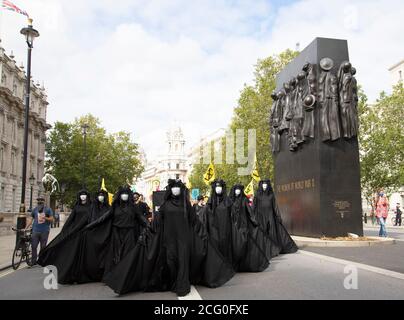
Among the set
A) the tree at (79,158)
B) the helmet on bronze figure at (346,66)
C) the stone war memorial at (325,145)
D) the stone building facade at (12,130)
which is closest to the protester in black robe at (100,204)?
the stone war memorial at (325,145)

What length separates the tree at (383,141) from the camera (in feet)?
146

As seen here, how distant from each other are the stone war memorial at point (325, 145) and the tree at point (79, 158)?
4680 centimetres

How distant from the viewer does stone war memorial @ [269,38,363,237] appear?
56.5 ft

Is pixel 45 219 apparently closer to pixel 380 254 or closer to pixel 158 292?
pixel 158 292

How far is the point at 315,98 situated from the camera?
18.1 m

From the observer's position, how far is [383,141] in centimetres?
4434

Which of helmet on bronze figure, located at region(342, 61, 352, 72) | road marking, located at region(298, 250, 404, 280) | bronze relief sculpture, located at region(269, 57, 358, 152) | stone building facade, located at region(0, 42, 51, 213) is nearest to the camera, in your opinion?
road marking, located at region(298, 250, 404, 280)

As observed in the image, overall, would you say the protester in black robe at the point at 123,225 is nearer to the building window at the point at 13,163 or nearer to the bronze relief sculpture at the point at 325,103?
the bronze relief sculpture at the point at 325,103

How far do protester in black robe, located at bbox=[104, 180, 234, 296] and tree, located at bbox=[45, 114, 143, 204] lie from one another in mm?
55020

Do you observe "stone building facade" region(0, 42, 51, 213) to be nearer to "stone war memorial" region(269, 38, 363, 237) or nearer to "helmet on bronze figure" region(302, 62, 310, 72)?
"stone war memorial" region(269, 38, 363, 237)

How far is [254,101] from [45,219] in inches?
1424

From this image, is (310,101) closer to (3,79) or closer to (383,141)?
(383,141)

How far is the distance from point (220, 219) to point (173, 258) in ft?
9.66

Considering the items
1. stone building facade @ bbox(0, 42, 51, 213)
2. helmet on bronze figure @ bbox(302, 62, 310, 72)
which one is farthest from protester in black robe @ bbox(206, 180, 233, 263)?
stone building facade @ bbox(0, 42, 51, 213)
